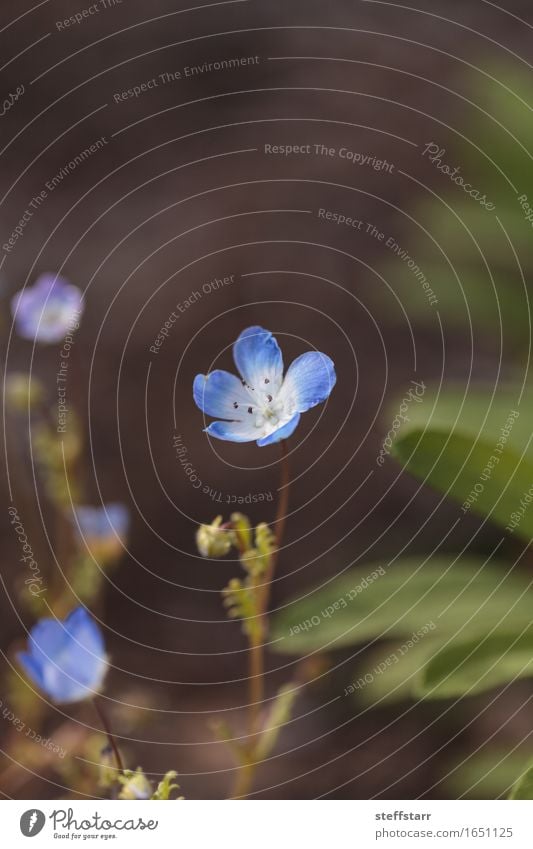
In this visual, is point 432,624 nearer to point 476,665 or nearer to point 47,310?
point 476,665

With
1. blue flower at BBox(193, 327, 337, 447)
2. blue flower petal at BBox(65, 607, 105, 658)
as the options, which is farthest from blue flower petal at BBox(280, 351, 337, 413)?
blue flower petal at BBox(65, 607, 105, 658)

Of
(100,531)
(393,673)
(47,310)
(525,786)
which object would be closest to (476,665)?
(525,786)

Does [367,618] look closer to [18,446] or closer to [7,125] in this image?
[18,446]

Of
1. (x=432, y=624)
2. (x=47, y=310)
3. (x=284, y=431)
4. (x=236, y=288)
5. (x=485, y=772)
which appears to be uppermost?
(x=236, y=288)

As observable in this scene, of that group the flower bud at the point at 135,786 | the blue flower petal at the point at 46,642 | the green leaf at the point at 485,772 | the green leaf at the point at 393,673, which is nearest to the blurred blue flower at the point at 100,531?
the blue flower petal at the point at 46,642

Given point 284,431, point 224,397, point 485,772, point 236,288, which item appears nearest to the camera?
point 284,431

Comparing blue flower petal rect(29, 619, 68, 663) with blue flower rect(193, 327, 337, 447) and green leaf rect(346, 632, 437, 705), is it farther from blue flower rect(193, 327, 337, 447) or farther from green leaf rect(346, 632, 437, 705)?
green leaf rect(346, 632, 437, 705)
